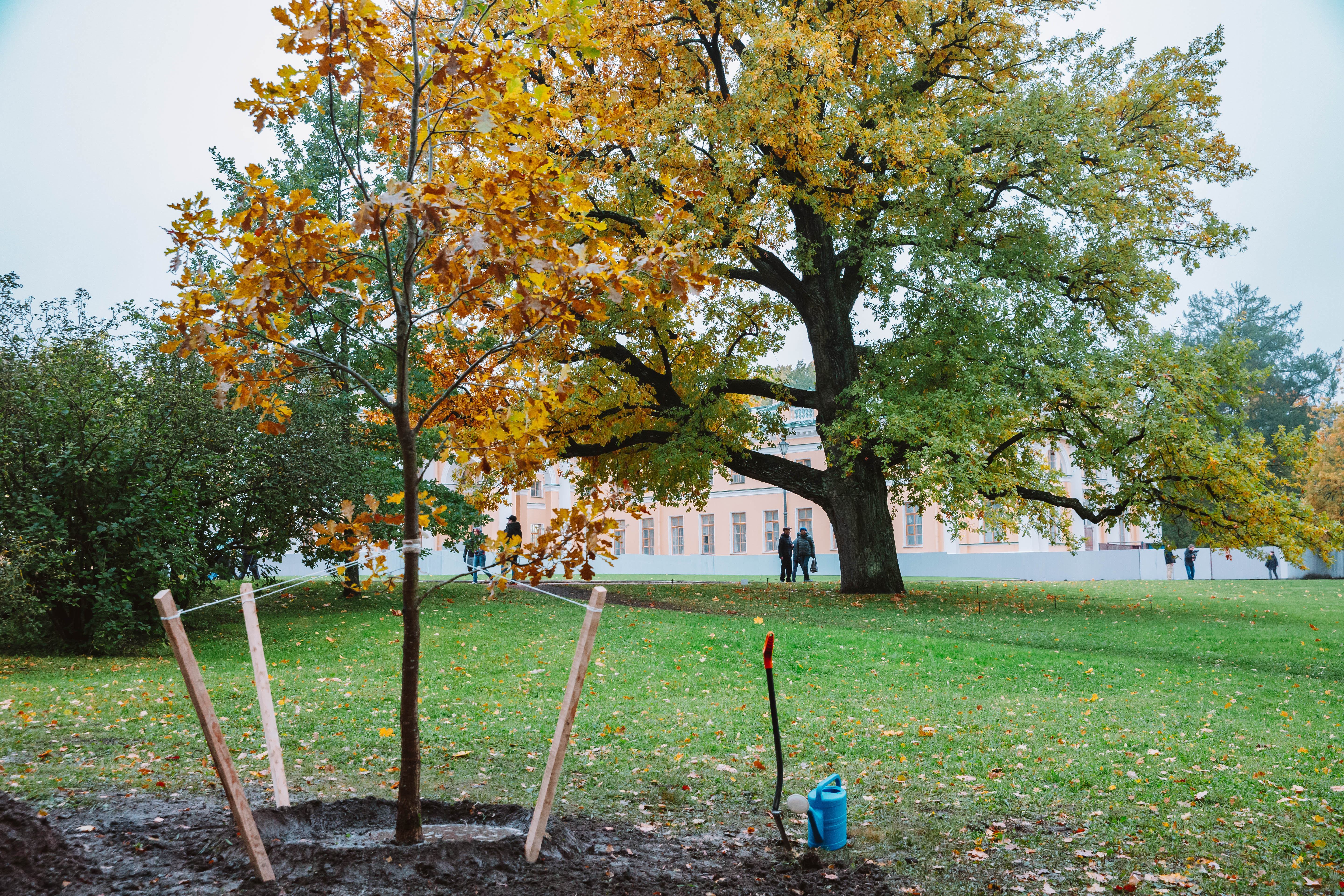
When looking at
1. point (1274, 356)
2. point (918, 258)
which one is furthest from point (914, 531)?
point (1274, 356)

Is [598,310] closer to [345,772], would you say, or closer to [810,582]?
[345,772]

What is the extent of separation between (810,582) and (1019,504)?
7297 mm

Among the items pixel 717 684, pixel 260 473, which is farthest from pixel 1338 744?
pixel 260 473

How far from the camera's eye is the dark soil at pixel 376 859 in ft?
12.3

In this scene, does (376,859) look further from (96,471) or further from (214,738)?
(96,471)

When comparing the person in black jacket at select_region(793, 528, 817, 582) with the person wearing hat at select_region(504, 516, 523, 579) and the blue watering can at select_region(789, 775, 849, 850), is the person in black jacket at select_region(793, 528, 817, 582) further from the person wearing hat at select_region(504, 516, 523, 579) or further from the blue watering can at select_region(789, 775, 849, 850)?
the person wearing hat at select_region(504, 516, 523, 579)

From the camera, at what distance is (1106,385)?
1583cm

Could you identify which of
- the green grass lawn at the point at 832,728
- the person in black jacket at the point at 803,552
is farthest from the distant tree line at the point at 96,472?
the person in black jacket at the point at 803,552

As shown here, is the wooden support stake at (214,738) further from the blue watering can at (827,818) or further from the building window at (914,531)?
the building window at (914,531)

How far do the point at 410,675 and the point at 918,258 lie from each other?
14407 millimetres

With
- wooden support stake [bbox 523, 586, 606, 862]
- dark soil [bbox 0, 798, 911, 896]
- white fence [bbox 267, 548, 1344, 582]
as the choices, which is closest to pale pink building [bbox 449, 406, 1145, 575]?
white fence [bbox 267, 548, 1344, 582]

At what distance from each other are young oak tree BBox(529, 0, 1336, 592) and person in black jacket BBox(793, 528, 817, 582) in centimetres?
705

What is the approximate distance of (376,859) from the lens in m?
3.91

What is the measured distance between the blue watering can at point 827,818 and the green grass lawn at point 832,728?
0.80 ft
